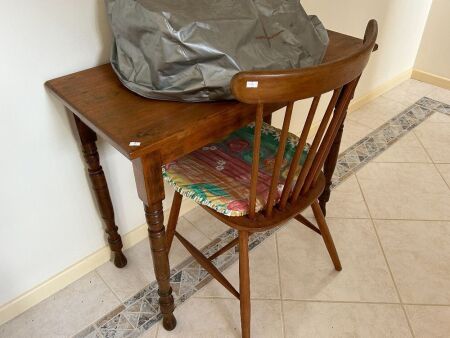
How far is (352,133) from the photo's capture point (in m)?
2.08

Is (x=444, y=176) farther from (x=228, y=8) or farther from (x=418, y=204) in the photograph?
(x=228, y=8)

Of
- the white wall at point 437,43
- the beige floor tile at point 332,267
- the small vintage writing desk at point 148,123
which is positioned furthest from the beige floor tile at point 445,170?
the small vintage writing desk at point 148,123

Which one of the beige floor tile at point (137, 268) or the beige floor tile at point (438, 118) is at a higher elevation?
the beige floor tile at point (438, 118)

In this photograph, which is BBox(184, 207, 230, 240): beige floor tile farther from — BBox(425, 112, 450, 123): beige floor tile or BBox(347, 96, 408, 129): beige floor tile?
BBox(425, 112, 450, 123): beige floor tile

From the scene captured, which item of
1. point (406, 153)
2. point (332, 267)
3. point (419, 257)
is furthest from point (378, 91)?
point (332, 267)

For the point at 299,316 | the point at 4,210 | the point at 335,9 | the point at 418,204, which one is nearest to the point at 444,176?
the point at 418,204

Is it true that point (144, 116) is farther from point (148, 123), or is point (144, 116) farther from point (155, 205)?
point (155, 205)

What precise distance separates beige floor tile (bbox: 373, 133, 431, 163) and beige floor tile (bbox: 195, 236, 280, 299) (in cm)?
82

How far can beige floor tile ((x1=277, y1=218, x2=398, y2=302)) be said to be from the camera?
130 centimetres

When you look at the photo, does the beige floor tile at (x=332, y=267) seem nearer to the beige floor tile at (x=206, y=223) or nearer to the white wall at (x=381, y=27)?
the beige floor tile at (x=206, y=223)

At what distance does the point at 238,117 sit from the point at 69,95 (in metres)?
0.40

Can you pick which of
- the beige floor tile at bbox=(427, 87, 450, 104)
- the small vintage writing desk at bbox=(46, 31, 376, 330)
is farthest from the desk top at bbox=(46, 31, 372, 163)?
the beige floor tile at bbox=(427, 87, 450, 104)

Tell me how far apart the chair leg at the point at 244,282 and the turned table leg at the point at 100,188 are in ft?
1.52

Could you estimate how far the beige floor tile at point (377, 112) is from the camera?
218cm
